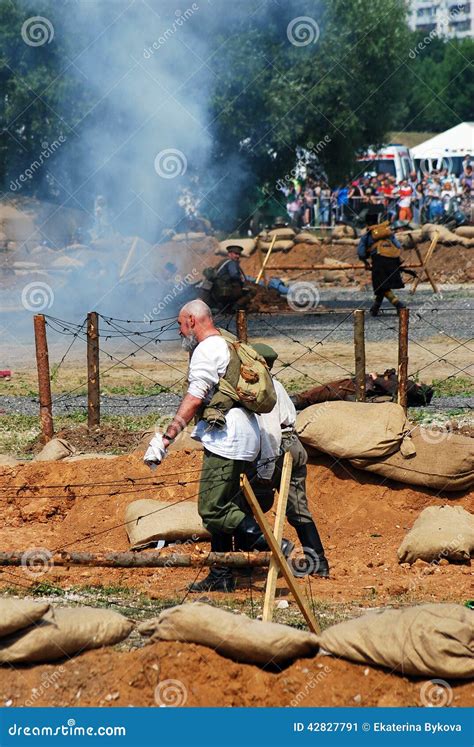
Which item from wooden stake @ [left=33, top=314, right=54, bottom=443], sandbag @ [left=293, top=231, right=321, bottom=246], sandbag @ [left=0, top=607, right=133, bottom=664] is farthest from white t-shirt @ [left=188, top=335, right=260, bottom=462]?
sandbag @ [left=293, top=231, right=321, bottom=246]

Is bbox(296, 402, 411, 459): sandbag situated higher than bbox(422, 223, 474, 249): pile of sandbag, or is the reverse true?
bbox(422, 223, 474, 249): pile of sandbag

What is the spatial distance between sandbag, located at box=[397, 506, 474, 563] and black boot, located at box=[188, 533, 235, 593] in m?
1.35

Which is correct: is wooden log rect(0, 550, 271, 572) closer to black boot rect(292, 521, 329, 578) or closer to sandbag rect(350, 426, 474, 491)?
black boot rect(292, 521, 329, 578)

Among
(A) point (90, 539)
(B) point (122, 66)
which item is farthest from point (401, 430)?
(B) point (122, 66)

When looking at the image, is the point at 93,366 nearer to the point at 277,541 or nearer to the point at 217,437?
the point at 217,437

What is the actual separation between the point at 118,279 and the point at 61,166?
2.55 meters

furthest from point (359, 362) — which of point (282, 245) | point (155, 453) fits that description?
point (282, 245)

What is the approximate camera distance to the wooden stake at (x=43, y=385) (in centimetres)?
1107

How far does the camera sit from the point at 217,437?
6684mm

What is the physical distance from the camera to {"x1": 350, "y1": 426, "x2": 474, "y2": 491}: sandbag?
8844 millimetres

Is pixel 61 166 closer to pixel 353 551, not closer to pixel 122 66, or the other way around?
pixel 122 66

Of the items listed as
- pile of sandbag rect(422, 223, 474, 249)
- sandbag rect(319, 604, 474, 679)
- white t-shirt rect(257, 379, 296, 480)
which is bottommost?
sandbag rect(319, 604, 474, 679)

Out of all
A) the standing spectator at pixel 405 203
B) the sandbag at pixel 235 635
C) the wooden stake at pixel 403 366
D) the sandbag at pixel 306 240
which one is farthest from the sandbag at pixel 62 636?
the standing spectator at pixel 405 203

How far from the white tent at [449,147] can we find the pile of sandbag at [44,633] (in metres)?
33.9
